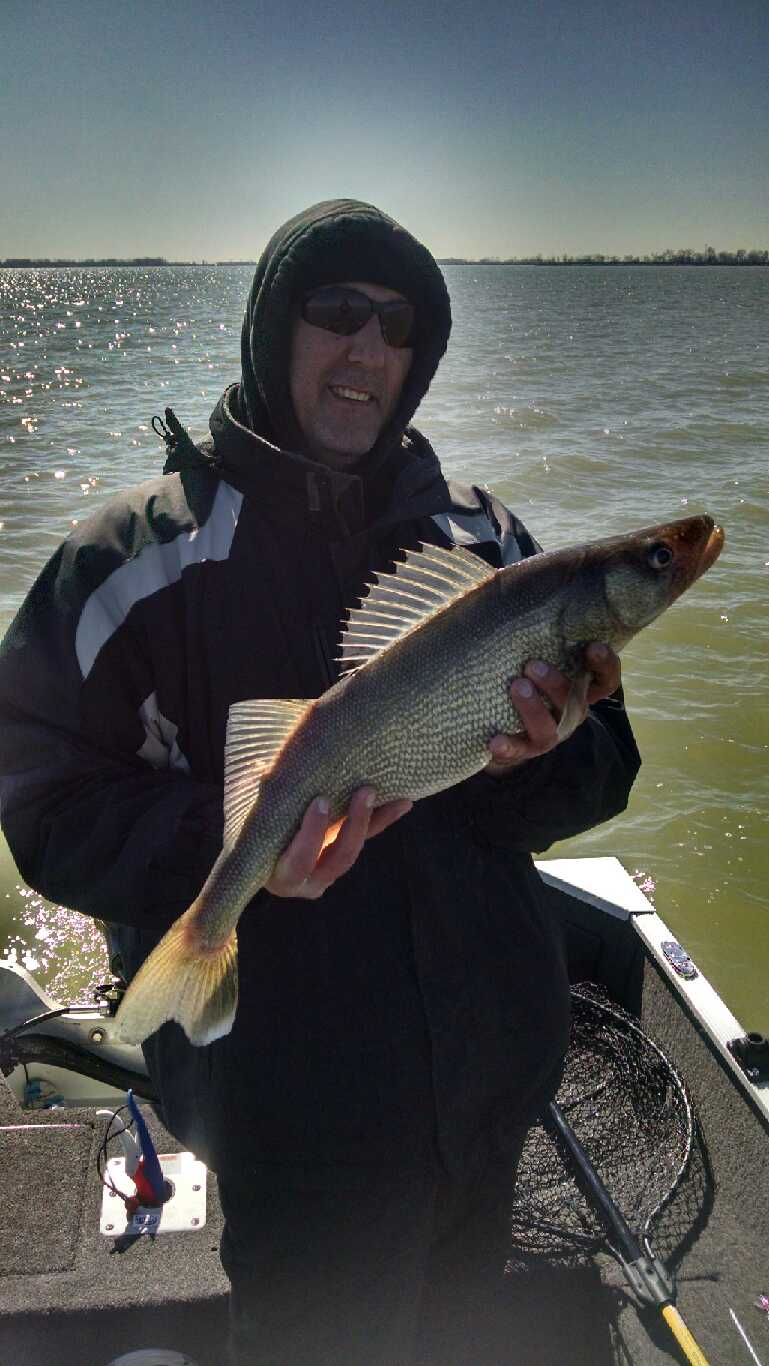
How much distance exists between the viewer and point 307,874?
2340mm

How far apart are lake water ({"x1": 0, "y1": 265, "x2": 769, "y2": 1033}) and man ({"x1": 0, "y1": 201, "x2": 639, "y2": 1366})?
Answer: 435 cm

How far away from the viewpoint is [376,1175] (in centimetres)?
249

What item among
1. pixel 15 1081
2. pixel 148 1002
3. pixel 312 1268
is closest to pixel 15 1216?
pixel 15 1081

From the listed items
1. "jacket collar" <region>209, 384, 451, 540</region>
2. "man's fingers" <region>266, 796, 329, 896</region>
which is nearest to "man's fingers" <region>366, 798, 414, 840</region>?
"man's fingers" <region>266, 796, 329, 896</region>

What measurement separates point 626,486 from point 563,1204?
16181 millimetres

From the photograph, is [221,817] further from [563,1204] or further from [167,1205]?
[563,1204]

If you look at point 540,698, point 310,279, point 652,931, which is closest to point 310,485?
point 310,279

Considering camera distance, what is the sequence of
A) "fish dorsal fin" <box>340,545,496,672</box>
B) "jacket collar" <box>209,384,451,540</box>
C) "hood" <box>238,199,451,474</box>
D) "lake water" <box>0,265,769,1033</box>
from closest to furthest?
"fish dorsal fin" <box>340,545,496,672</box> → "jacket collar" <box>209,384,451,540</box> → "hood" <box>238,199,451,474</box> → "lake water" <box>0,265,769,1033</box>

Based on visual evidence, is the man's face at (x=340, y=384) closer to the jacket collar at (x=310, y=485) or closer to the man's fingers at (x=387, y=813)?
the jacket collar at (x=310, y=485)

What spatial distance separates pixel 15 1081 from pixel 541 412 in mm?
24528

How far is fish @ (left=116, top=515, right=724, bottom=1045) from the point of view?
93.8 inches

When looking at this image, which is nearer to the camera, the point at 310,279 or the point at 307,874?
the point at 307,874

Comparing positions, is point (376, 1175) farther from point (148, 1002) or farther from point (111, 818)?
point (111, 818)

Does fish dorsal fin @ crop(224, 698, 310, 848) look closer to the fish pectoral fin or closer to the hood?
the fish pectoral fin
